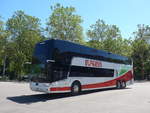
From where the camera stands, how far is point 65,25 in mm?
38906

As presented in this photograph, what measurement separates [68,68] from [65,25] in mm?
25870

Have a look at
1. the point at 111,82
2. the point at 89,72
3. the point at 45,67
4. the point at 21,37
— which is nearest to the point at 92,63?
the point at 89,72

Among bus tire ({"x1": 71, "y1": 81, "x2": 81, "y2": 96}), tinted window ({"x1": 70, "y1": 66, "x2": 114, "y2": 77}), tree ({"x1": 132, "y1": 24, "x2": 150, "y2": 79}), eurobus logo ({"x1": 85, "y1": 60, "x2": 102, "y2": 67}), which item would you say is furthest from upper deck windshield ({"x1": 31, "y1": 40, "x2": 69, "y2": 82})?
tree ({"x1": 132, "y1": 24, "x2": 150, "y2": 79})

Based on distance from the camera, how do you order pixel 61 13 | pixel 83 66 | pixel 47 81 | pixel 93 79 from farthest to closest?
1. pixel 61 13
2. pixel 93 79
3. pixel 83 66
4. pixel 47 81

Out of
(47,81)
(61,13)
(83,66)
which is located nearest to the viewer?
(47,81)

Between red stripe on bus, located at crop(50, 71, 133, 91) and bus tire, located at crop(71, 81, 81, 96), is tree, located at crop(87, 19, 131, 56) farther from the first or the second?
bus tire, located at crop(71, 81, 81, 96)

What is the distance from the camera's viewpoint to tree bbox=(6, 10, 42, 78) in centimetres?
3988

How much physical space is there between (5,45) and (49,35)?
9313 millimetres

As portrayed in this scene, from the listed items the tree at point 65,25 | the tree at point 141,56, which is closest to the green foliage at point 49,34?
the tree at point 65,25

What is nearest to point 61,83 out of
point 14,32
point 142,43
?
point 14,32

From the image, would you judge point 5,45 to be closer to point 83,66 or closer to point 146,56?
point 83,66

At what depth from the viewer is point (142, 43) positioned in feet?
166

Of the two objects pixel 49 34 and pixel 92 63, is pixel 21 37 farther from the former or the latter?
pixel 92 63

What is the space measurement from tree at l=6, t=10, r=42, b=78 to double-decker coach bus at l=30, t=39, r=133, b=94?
2464 centimetres
